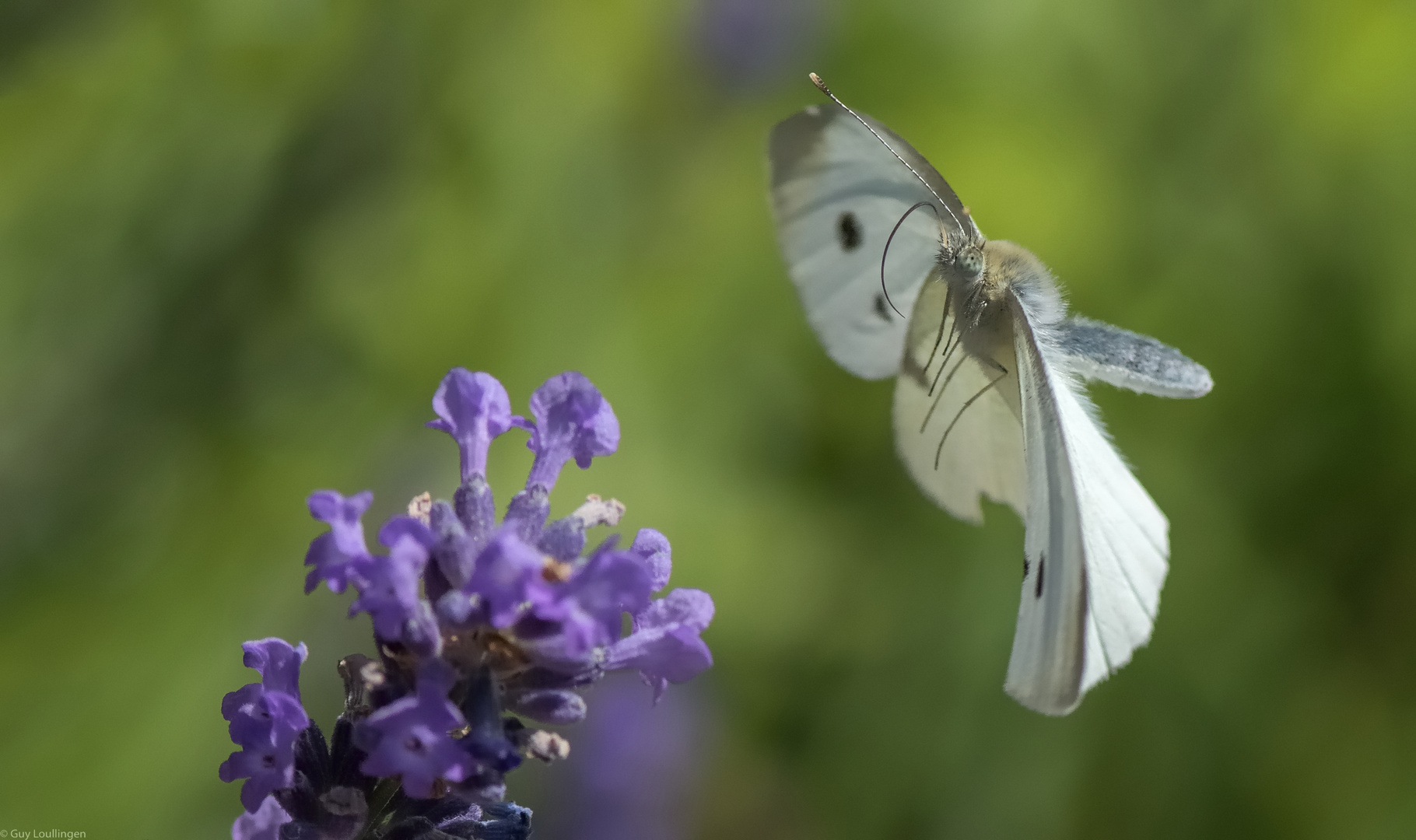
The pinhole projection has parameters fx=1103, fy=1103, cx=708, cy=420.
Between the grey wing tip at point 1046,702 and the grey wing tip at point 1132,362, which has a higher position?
the grey wing tip at point 1132,362

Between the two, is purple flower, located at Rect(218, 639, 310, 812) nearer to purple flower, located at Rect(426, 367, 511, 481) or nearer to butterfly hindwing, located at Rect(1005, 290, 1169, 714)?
purple flower, located at Rect(426, 367, 511, 481)

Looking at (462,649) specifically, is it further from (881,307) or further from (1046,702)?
(881,307)

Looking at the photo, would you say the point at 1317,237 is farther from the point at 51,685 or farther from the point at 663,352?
the point at 51,685

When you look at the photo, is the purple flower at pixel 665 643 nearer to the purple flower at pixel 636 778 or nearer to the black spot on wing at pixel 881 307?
the black spot on wing at pixel 881 307

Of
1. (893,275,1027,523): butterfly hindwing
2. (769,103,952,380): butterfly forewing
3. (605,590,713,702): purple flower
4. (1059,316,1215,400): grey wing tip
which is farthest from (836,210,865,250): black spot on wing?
(605,590,713,702): purple flower

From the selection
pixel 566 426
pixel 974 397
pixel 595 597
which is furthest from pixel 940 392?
pixel 595 597

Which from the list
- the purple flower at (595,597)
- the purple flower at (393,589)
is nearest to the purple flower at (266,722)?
the purple flower at (393,589)

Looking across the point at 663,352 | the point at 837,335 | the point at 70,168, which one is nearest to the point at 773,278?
the point at 663,352
